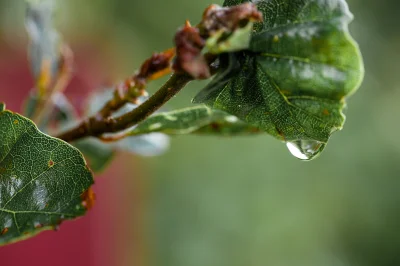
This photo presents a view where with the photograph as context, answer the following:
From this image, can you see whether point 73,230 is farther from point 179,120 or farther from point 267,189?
point 179,120

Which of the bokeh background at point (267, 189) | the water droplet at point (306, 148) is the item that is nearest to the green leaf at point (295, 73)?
the water droplet at point (306, 148)

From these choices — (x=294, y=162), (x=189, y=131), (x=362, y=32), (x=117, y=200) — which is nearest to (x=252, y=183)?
(x=294, y=162)

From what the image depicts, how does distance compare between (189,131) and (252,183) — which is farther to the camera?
(252,183)

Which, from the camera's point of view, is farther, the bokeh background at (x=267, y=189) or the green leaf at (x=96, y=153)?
the bokeh background at (x=267, y=189)

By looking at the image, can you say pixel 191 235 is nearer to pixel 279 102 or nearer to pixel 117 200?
pixel 117 200

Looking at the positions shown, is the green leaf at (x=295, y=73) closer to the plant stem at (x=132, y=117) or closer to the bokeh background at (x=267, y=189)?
the plant stem at (x=132, y=117)

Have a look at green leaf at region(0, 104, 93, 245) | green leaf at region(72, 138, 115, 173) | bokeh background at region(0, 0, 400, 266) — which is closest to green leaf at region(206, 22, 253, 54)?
green leaf at region(0, 104, 93, 245)
